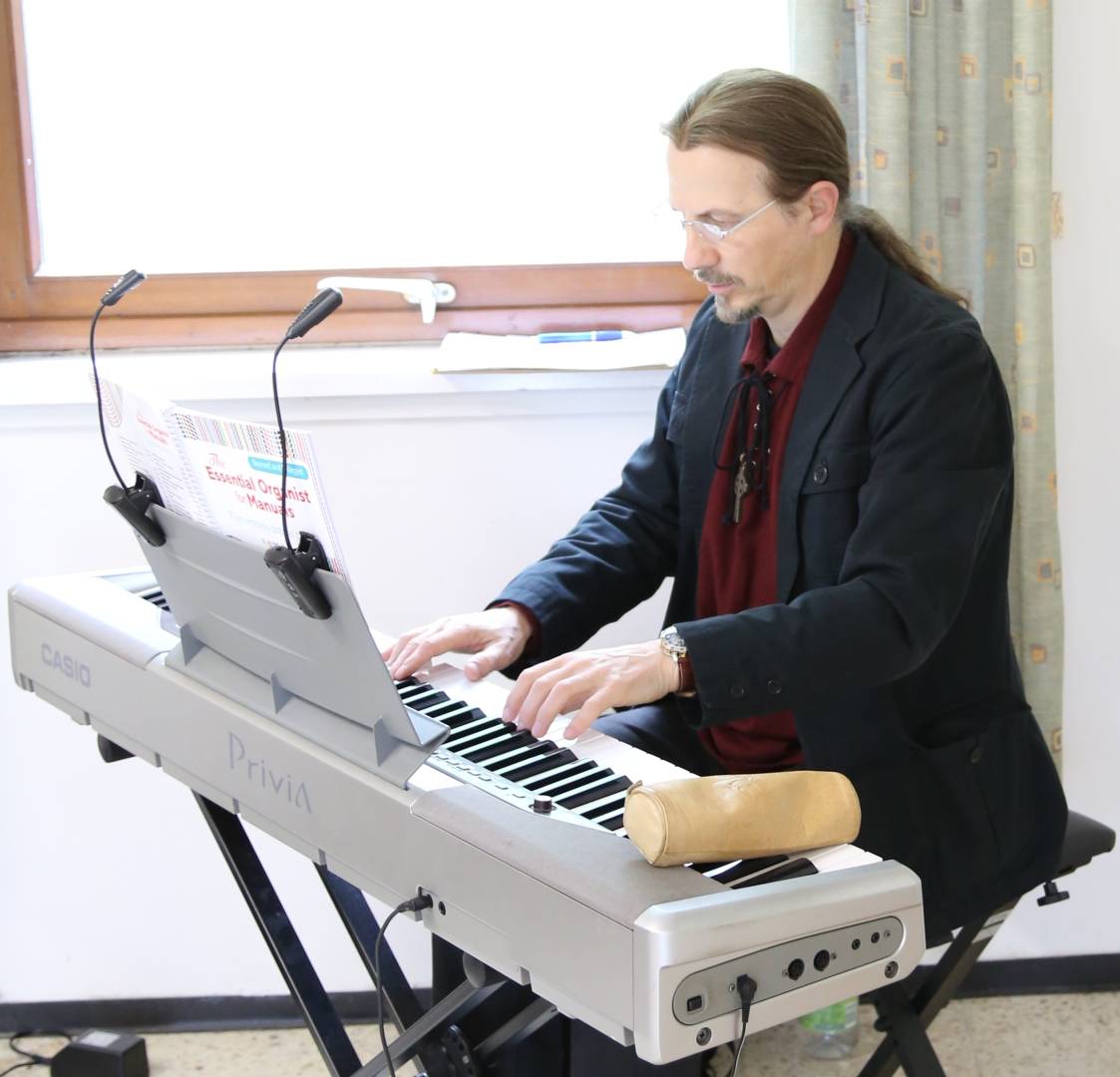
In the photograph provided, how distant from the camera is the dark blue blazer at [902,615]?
136cm

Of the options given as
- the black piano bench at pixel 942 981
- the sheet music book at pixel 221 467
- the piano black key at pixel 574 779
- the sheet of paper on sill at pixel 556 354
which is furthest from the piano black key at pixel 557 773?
the sheet of paper on sill at pixel 556 354

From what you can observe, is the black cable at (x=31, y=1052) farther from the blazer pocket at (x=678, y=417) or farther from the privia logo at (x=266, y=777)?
the blazer pocket at (x=678, y=417)

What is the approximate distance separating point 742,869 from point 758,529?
2.25 feet

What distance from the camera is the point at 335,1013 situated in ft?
4.82

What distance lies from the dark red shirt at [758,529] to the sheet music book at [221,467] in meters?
0.65

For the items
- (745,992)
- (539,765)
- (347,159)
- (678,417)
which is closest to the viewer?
(745,992)

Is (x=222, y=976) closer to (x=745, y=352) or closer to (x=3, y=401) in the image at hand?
(x=3, y=401)

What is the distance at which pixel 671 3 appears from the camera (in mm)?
2252

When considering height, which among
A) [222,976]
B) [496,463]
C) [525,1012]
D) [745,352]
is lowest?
[222,976]

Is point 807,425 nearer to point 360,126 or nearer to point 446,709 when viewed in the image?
point 446,709

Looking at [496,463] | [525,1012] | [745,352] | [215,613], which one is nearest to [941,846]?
[525,1012]

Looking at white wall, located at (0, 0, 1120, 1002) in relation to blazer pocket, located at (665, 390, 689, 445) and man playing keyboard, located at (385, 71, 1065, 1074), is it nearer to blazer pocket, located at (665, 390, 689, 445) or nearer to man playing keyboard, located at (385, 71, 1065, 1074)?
blazer pocket, located at (665, 390, 689, 445)

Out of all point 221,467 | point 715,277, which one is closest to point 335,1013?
point 221,467

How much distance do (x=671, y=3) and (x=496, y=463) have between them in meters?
0.77
